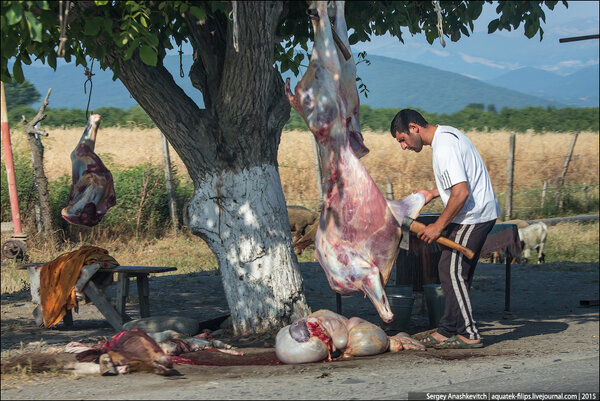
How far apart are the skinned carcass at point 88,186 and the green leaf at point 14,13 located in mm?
2037

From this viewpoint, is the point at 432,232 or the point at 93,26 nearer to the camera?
the point at 93,26

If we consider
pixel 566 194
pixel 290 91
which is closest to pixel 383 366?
pixel 290 91

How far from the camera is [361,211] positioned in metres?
6.57

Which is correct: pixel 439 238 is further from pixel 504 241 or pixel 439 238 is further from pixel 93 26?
pixel 93 26

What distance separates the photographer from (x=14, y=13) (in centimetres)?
559

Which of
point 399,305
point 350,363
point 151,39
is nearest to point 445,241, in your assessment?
point 350,363

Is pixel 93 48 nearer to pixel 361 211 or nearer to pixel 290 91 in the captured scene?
pixel 290 91

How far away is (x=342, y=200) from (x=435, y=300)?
2039mm

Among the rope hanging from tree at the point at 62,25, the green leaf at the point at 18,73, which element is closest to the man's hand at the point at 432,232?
the rope hanging from tree at the point at 62,25

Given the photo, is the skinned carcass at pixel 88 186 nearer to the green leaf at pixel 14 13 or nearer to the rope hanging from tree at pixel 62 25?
the rope hanging from tree at pixel 62 25

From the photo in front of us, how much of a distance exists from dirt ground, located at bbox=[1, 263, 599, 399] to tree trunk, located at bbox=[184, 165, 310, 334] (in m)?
0.31

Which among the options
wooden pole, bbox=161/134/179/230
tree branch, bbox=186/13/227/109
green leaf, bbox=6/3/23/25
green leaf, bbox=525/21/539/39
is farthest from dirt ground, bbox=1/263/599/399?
wooden pole, bbox=161/134/179/230

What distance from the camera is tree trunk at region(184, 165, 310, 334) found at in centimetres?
764

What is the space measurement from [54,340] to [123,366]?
223 centimetres
